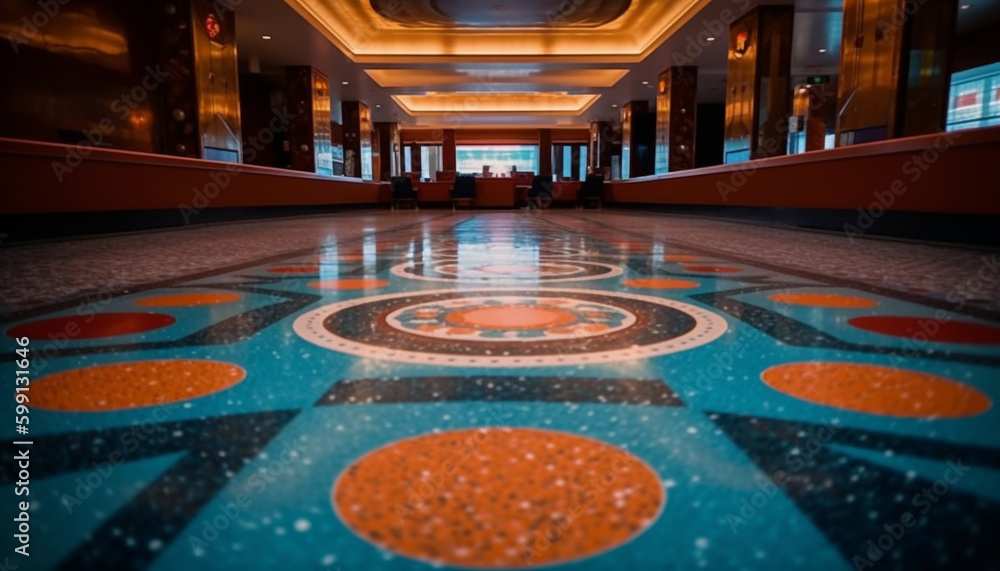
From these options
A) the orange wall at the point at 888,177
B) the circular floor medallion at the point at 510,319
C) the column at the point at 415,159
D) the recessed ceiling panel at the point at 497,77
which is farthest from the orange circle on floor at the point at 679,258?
the column at the point at 415,159

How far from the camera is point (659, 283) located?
241 cm

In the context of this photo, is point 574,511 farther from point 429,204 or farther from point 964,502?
point 429,204

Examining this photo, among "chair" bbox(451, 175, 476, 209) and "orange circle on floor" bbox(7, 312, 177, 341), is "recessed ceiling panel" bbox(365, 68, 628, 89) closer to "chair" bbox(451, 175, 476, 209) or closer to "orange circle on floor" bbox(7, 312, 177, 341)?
"chair" bbox(451, 175, 476, 209)

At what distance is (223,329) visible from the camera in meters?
1.58

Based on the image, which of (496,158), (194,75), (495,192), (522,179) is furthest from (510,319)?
(496,158)

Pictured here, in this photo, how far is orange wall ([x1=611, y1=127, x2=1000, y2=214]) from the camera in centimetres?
409

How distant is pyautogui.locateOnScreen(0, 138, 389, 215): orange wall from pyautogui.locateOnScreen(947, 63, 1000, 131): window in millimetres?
13544

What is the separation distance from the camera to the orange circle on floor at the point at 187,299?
1.99 meters

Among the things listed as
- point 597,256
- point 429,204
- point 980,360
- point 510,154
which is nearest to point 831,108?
point 429,204

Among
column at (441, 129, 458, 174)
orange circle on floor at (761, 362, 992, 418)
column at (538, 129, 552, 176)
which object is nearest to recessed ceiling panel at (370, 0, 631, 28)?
orange circle on floor at (761, 362, 992, 418)

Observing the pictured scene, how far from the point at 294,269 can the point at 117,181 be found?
406cm

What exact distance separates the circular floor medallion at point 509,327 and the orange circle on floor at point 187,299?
0.45 m

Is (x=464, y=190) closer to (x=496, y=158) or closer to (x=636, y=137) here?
(x=636, y=137)

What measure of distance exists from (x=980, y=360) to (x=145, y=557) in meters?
1.51
